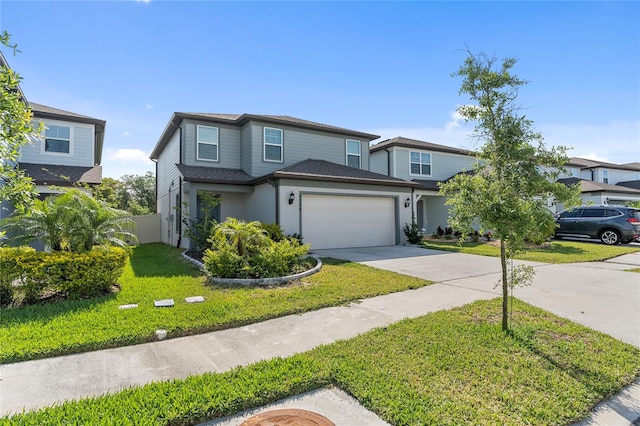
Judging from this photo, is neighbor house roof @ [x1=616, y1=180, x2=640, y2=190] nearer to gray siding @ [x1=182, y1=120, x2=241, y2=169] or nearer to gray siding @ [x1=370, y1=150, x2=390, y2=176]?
gray siding @ [x1=370, y1=150, x2=390, y2=176]

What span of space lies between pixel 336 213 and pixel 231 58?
6730mm

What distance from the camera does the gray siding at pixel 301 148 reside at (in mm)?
13789

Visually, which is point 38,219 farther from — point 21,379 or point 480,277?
point 480,277

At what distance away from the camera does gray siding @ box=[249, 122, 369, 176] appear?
13789 mm

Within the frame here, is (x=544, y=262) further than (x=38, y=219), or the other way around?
(x=544, y=262)

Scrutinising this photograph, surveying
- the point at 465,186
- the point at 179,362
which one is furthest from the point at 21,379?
the point at 465,186

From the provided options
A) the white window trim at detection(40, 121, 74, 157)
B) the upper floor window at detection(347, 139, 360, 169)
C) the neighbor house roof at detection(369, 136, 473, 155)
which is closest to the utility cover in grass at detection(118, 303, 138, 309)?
the white window trim at detection(40, 121, 74, 157)

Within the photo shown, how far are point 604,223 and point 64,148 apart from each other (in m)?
24.2

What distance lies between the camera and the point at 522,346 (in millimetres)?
3863

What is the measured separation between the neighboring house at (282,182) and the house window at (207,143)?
0.04 meters

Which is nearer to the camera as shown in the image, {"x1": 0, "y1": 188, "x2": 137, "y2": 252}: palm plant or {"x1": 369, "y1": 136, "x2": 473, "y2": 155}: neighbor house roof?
{"x1": 0, "y1": 188, "x2": 137, "y2": 252}: palm plant

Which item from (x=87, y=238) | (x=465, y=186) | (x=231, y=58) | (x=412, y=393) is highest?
(x=231, y=58)

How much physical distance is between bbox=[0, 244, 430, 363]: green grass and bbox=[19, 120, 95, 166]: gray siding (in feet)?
28.9

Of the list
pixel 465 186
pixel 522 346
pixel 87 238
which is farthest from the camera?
pixel 87 238
